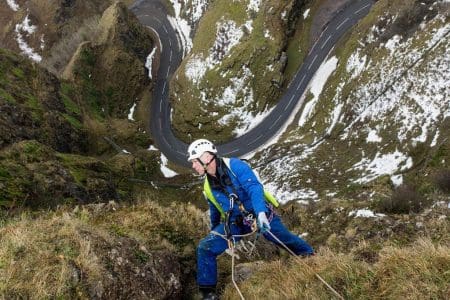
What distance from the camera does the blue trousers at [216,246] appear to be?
833cm

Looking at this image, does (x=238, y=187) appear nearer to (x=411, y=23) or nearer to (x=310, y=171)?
(x=310, y=171)

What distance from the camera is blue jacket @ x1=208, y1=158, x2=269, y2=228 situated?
7.73 m

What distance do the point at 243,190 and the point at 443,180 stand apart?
18846 mm

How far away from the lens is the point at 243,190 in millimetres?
8172

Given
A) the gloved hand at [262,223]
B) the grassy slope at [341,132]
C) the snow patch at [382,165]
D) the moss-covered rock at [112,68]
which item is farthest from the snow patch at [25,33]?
the gloved hand at [262,223]

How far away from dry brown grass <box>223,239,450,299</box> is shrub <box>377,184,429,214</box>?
49.5 ft

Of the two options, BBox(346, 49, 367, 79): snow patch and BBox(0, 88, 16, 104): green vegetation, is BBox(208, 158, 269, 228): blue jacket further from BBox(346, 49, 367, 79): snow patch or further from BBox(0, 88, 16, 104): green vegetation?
BBox(346, 49, 367, 79): snow patch

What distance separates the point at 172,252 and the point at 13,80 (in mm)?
43395

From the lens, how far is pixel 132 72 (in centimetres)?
6844

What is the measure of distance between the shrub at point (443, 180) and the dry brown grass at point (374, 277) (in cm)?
1855

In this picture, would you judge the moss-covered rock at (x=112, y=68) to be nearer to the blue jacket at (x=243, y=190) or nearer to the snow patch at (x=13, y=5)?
the snow patch at (x=13, y=5)

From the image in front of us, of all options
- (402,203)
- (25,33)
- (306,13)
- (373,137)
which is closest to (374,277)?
(402,203)

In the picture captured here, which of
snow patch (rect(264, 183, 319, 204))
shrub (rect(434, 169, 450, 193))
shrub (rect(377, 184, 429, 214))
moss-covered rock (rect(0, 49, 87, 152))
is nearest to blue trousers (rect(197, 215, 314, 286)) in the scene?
shrub (rect(377, 184, 429, 214))

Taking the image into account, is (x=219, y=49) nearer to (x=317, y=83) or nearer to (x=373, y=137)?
(x=317, y=83)
